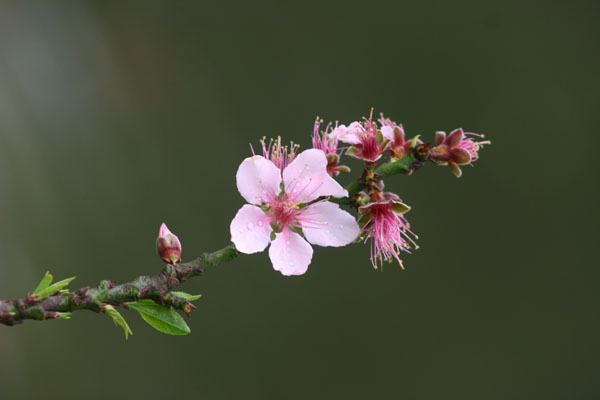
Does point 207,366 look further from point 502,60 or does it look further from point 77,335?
point 502,60

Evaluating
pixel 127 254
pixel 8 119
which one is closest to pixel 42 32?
pixel 8 119

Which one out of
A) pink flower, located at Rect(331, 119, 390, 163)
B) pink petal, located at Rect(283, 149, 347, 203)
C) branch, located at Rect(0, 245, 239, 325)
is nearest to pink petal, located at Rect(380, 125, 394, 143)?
pink flower, located at Rect(331, 119, 390, 163)

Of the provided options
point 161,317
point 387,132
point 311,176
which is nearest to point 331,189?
point 311,176

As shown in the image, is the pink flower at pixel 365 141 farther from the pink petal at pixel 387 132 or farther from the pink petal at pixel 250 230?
the pink petal at pixel 250 230

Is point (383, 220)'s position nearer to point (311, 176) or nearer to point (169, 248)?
point (311, 176)

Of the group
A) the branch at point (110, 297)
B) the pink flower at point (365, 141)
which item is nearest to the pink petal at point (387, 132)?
the pink flower at point (365, 141)
